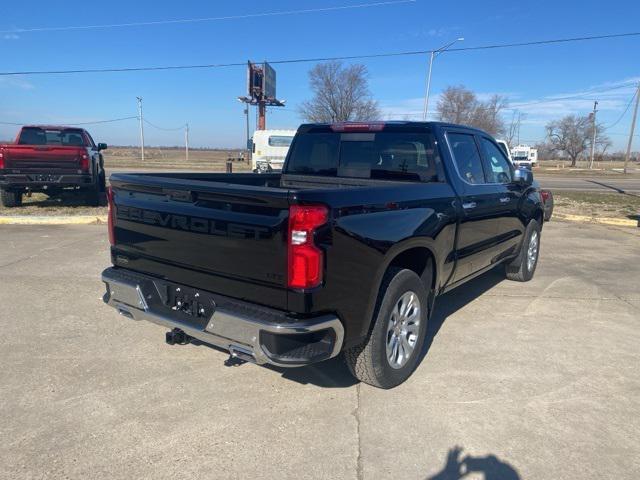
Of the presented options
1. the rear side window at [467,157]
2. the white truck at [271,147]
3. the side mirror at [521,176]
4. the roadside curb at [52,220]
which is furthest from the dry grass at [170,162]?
the rear side window at [467,157]

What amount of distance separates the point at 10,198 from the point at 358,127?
10.8 meters

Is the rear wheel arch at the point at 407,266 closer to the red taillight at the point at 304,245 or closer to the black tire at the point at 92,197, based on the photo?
the red taillight at the point at 304,245

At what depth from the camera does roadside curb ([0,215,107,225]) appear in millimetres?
10160

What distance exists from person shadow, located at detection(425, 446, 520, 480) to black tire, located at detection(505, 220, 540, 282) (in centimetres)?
388

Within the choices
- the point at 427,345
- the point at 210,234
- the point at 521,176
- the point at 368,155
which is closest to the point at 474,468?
the point at 427,345

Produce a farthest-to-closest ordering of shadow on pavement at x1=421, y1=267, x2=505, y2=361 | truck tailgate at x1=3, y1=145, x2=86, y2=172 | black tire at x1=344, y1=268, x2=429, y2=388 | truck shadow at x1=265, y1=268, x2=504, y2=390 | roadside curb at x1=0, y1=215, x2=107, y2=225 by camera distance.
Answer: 1. truck tailgate at x1=3, y1=145, x2=86, y2=172
2. roadside curb at x1=0, y1=215, x2=107, y2=225
3. shadow on pavement at x1=421, y1=267, x2=505, y2=361
4. truck shadow at x1=265, y1=268, x2=504, y2=390
5. black tire at x1=344, y1=268, x2=429, y2=388

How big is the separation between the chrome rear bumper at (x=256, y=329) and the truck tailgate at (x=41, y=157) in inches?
359

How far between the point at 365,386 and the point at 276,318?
120cm

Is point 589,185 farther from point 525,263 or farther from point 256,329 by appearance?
point 256,329

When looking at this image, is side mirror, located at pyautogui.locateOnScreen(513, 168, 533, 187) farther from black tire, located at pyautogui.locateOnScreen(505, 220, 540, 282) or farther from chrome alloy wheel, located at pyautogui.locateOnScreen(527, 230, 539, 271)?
chrome alloy wheel, located at pyautogui.locateOnScreen(527, 230, 539, 271)

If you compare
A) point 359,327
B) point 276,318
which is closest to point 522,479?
point 359,327

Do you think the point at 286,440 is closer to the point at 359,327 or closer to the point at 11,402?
the point at 359,327

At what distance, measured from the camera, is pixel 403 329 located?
11.6ft

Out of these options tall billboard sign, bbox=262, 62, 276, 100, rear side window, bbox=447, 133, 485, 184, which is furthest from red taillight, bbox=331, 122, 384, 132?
tall billboard sign, bbox=262, 62, 276, 100
